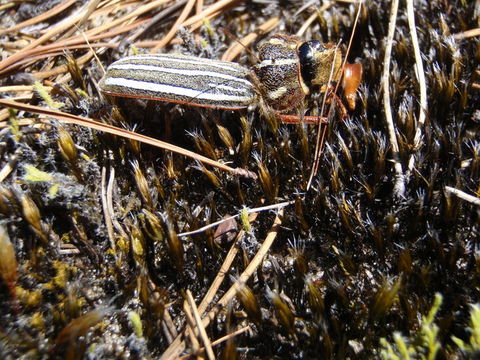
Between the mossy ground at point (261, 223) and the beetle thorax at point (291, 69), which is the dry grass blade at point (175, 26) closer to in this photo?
the mossy ground at point (261, 223)

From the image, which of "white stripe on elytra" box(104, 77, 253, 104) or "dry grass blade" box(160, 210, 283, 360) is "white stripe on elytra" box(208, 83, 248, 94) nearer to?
"white stripe on elytra" box(104, 77, 253, 104)

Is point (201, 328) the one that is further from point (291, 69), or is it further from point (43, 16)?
Result: point (43, 16)

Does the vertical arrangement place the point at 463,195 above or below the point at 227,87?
below

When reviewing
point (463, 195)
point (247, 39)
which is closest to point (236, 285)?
point (463, 195)

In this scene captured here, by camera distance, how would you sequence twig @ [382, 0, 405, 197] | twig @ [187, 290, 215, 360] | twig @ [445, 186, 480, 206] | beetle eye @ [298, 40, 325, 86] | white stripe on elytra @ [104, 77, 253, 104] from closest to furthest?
twig @ [187, 290, 215, 360], twig @ [445, 186, 480, 206], twig @ [382, 0, 405, 197], white stripe on elytra @ [104, 77, 253, 104], beetle eye @ [298, 40, 325, 86]

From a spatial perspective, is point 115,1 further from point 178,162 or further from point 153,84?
point 178,162

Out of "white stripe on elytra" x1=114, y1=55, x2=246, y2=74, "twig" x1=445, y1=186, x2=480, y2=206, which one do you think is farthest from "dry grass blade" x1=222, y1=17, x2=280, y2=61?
"twig" x1=445, y1=186, x2=480, y2=206

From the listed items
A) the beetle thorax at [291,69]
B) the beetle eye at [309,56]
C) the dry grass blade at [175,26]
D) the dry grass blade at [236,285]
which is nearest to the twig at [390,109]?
the beetle thorax at [291,69]
